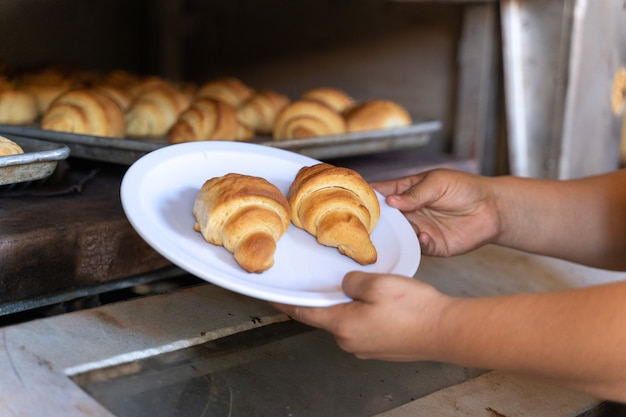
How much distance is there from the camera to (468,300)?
1001mm

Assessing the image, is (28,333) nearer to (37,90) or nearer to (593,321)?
(593,321)

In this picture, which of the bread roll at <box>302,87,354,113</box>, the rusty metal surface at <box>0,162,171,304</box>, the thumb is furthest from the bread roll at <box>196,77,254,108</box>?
the thumb

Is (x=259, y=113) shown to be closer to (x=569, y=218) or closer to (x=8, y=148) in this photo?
(x=8, y=148)

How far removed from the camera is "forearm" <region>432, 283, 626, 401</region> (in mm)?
933

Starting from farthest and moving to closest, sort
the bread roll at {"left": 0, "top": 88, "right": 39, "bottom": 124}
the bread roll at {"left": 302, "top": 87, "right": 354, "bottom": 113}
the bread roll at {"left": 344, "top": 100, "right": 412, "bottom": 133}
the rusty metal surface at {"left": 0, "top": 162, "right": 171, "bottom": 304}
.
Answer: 1. the bread roll at {"left": 302, "top": 87, "right": 354, "bottom": 113}
2. the bread roll at {"left": 344, "top": 100, "right": 412, "bottom": 133}
3. the bread roll at {"left": 0, "top": 88, "right": 39, "bottom": 124}
4. the rusty metal surface at {"left": 0, "top": 162, "right": 171, "bottom": 304}

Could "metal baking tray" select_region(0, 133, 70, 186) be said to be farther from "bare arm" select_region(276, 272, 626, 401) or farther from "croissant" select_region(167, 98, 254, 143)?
"bare arm" select_region(276, 272, 626, 401)

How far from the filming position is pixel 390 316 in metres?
0.99

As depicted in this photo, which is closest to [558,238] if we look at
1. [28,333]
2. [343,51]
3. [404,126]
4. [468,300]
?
[468,300]

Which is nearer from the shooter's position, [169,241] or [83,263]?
[169,241]

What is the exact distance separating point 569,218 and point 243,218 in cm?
74

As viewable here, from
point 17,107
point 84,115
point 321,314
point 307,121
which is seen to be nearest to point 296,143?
point 307,121

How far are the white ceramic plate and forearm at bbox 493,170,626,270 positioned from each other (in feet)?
1.05

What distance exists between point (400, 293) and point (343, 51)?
1886 mm

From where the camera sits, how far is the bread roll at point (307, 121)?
2.11 metres
